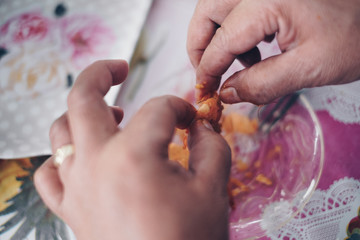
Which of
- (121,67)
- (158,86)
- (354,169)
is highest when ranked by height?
(121,67)

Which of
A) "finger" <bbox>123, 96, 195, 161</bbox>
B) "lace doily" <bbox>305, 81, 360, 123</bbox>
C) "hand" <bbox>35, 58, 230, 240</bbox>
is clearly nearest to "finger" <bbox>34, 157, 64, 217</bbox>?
"hand" <bbox>35, 58, 230, 240</bbox>

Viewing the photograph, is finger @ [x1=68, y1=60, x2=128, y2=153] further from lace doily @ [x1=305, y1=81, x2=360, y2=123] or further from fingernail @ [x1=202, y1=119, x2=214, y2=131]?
lace doily @ [x1=305, y1=81, x2=360, y2=123]

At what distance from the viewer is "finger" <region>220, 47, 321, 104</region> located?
1.11 feet

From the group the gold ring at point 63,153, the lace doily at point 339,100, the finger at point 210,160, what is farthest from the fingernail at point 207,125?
the lace doily at point 339,100

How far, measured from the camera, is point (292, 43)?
1.13ft

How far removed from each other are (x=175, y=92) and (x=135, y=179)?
1.24ft

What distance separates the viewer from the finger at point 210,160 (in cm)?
23

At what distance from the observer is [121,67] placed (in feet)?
1.03

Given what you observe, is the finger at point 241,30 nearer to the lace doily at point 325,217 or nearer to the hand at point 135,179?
the hand at point 135,179

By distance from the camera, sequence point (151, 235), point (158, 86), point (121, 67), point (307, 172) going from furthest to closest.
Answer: point (158, 86), point (307, 172), point (121, 67), point (151, 235)

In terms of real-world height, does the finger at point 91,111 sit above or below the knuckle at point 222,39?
below

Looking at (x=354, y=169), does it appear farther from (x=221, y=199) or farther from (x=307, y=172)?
(x=221, y=199)

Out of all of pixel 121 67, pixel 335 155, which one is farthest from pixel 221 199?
pixel 335 155

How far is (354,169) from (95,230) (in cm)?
45
